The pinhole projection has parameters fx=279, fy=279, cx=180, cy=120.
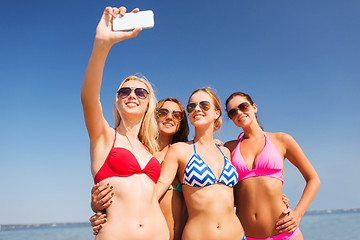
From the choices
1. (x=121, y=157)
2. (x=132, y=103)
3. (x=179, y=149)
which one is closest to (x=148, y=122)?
(x=132, y=103)

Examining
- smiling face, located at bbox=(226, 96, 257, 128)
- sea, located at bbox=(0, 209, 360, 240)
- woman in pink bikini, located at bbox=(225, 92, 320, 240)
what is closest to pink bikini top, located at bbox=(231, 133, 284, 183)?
woman in pink bikini, located at bbox=(225, 92, 320, 240)

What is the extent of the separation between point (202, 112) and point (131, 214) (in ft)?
7.21

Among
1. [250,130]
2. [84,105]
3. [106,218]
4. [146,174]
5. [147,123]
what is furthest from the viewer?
[250,130]

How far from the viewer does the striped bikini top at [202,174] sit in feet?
13.9

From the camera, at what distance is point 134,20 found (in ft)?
9.34

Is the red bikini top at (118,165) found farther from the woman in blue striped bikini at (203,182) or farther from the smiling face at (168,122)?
the smiling face at (168,122)

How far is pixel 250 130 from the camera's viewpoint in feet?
17.9

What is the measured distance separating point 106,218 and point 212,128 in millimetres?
2482

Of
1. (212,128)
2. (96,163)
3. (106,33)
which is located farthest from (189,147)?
(106,33)

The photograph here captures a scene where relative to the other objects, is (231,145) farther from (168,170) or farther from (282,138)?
(168,170)

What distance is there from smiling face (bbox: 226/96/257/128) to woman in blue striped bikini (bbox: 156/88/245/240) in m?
0.77

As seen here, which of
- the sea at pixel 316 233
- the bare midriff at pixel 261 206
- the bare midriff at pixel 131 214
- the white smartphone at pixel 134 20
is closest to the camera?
the white smartphone at pixel 134 20

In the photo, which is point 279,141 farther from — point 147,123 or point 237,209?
point 147,123

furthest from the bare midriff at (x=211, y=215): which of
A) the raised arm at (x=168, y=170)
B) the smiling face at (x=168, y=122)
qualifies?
the smiling face at (x=168, y=122)
